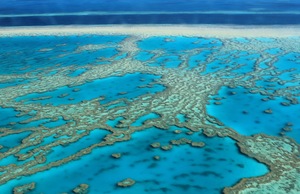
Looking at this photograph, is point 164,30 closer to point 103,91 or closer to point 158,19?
point 158,19

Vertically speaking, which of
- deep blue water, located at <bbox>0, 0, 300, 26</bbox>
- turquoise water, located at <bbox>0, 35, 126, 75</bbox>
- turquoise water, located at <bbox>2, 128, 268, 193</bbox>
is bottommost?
turquoise water, located at <bbox>2, 128, 268, 193</bbox>

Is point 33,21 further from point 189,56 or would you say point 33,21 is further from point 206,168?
point 206,168

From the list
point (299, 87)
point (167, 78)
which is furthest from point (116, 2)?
point (299, 87)

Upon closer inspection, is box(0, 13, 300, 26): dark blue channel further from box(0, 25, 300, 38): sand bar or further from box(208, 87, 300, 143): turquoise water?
box(208, 87, 300, 143): turquoise water

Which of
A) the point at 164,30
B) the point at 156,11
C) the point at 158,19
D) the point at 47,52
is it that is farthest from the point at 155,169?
the point at 156,11

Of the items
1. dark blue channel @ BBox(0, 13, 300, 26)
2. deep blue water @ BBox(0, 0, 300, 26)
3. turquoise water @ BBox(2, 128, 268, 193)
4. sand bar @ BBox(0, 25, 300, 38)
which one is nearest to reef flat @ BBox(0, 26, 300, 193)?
turquoise water @ BBox(2, 128, 268, 193)
